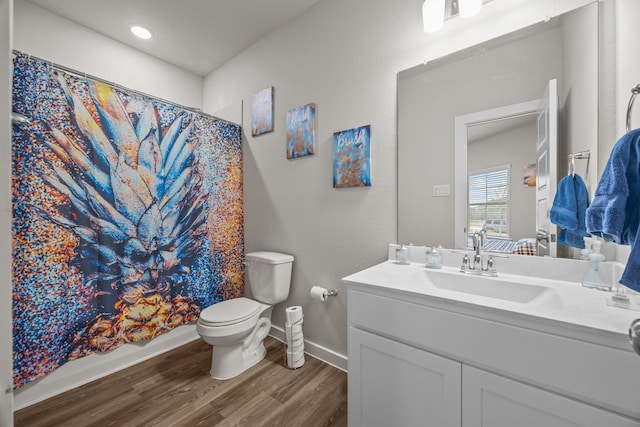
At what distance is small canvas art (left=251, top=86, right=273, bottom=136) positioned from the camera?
2145 millimetres

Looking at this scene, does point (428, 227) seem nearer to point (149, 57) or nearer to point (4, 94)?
point (4, 94)

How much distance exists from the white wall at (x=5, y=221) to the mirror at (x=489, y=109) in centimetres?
155

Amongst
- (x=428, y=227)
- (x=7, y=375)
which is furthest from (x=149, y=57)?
(x=428, y=227)

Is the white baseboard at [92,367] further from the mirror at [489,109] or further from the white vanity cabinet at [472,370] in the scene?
the mirror at [489,109]

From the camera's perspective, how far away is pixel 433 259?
132 cm

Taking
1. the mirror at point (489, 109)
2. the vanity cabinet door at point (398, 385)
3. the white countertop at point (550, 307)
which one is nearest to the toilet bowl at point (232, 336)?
the vanity cabinet door at point (398, 385)

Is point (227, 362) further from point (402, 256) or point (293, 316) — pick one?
point (402, 256)

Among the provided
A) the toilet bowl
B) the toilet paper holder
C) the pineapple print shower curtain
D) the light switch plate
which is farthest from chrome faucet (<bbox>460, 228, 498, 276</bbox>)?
the pineapple print shower curtain

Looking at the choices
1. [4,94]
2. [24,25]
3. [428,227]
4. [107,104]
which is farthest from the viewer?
[24,25]

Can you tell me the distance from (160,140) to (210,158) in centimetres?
39

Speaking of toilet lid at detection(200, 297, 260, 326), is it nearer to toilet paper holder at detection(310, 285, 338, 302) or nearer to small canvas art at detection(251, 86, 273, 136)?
toilet paper holder at detection(310, 285, 338, 302)

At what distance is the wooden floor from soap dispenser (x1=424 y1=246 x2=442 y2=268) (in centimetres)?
92

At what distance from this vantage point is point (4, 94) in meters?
0.72

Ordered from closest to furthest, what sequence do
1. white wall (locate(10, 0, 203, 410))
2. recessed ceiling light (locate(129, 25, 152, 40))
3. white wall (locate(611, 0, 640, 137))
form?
1. white wall (locate(611, 0, 640, 137))
2. white wall (locate(10, 0, 203, 410))
3. recessed ceiling light (locate(129, 25, 152, 40))
